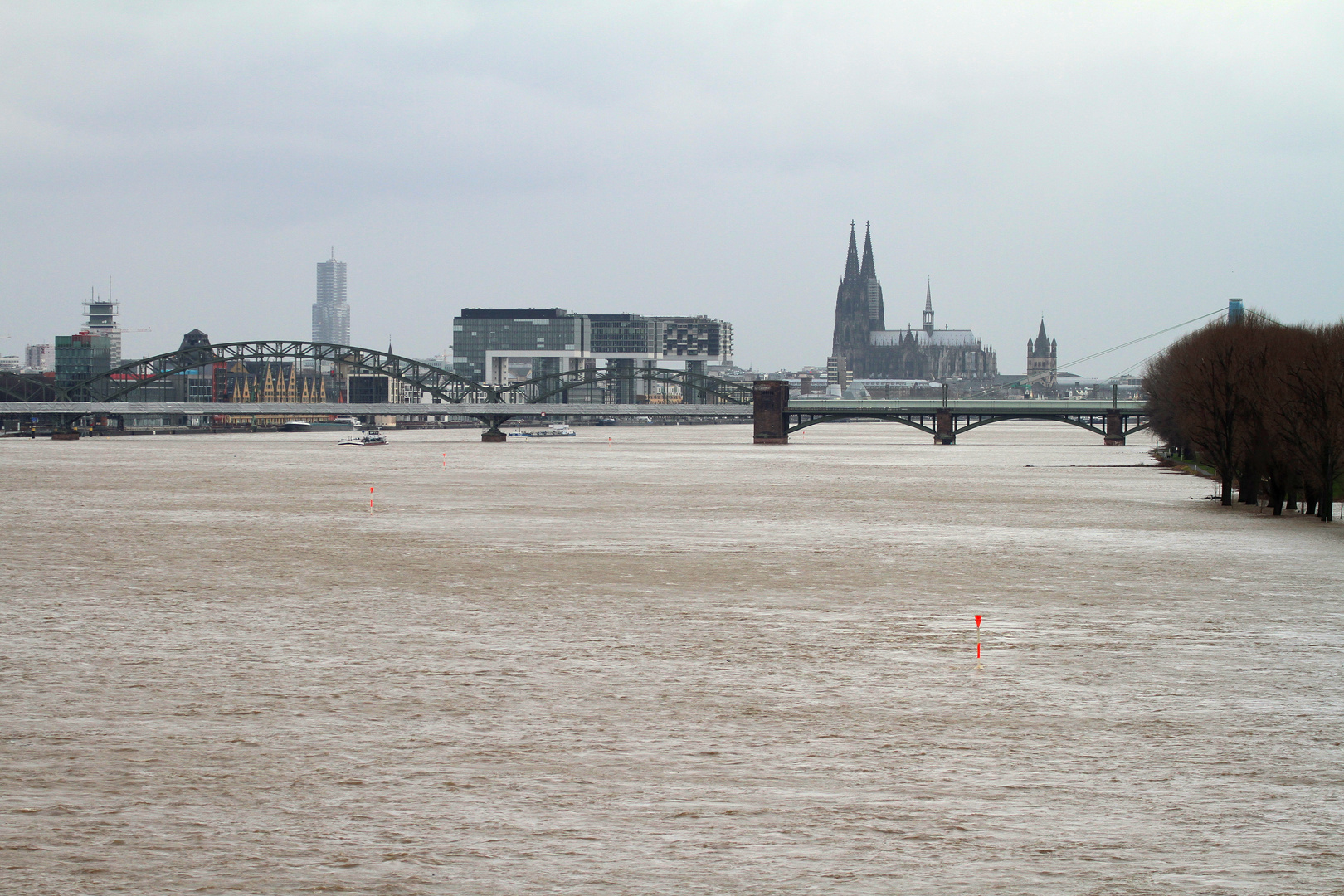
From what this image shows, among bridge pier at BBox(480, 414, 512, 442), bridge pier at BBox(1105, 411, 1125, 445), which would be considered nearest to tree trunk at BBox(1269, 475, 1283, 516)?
bridge pier at BBox(1105, 411, 1125, 445)

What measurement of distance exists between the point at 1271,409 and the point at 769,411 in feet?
345

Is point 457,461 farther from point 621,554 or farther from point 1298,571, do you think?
point 1298,571

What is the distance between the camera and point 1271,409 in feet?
165

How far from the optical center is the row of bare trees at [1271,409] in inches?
1852

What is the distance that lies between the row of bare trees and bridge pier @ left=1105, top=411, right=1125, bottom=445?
83.8 m

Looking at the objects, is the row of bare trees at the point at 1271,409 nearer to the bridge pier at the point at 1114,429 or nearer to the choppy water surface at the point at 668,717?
the choppy water surface at the point at 668,717

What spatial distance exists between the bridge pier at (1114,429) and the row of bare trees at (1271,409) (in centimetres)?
8385

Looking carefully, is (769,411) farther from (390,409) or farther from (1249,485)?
(1249,485)

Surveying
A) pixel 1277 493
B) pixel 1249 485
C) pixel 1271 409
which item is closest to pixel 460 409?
pixel 1249 485

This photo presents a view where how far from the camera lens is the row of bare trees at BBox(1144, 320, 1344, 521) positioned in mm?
47031

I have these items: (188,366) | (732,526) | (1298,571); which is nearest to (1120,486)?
(732,526)

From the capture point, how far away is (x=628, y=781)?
1347 centimetres

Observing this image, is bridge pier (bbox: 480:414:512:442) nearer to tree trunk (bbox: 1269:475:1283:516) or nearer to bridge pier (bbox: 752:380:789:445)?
bridge pier (bbox: 752:380:789:445)

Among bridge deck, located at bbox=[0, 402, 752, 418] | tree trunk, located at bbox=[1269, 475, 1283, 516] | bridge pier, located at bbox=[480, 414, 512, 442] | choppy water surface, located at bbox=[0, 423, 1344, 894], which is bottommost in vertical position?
choppy water surface, located at bbox=[0, 423, 1344, 894]
